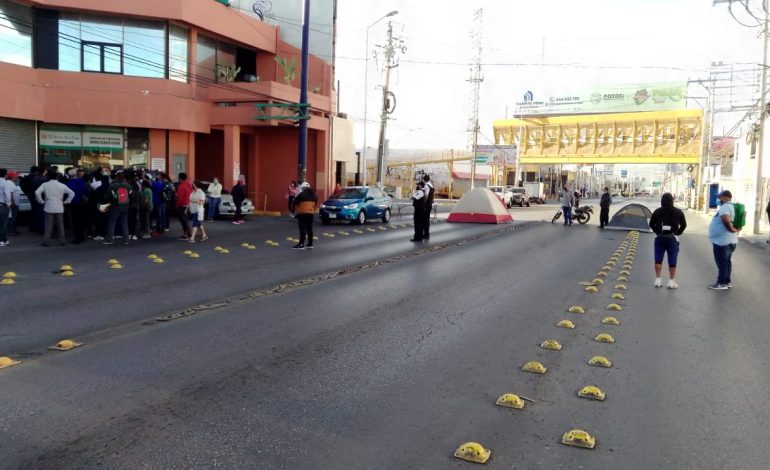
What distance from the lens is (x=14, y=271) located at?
1175 centimetres

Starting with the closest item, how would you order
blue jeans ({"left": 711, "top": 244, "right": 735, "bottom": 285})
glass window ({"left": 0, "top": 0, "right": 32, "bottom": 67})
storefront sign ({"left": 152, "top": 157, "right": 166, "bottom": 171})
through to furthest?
blue jeans ({"left": 711, "top": 244, "right": 735, "bottom": 285}) < glass window ({"left": 0, "top": 0, "right": 32, "bottom": 67}) < storefront sign ({"left": 152, "top": 157, "right": 166, "bottom": 171})

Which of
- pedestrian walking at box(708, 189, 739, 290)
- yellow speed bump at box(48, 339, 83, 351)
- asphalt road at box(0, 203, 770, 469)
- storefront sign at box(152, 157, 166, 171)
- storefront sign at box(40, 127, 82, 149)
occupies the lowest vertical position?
asphalt road at box(0, 203, 770, 469)

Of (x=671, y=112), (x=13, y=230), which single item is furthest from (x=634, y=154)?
(x=13, y=230)

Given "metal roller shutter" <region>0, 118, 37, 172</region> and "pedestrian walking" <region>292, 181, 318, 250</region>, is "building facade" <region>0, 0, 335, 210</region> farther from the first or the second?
"pedestrian walking" <region>292, 181, 318, 250</region>

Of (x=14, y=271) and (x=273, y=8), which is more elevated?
(x=273, y=8)

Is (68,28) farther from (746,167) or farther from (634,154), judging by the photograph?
(634,154)

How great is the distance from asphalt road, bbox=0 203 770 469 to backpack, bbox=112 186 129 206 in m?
4.85

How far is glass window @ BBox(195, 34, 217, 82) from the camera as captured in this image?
2752 cm

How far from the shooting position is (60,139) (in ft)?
77.2

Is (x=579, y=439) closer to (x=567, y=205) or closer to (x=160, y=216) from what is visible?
(x=160, y=216)

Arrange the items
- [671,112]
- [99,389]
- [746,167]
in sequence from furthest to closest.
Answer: [671,112], [746,167], [99,389]

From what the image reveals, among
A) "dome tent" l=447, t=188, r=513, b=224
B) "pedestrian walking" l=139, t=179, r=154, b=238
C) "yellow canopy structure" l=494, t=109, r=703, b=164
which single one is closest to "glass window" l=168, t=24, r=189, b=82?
"pedestrian walking" l=139, t=179, r=154, b=238

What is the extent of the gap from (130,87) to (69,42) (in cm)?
249

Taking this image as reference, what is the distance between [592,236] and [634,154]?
4085 centimetres
